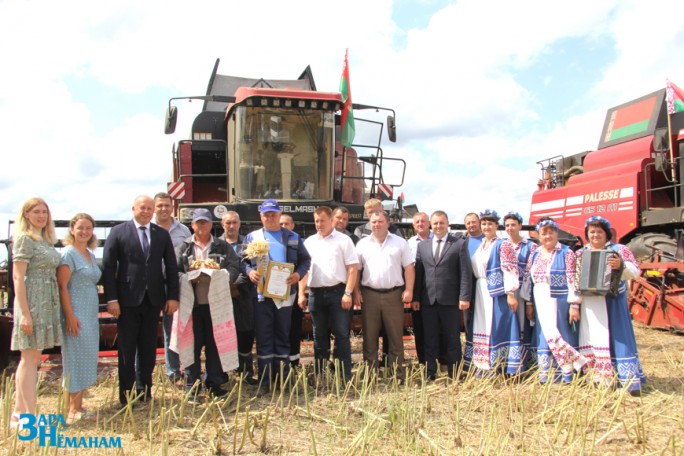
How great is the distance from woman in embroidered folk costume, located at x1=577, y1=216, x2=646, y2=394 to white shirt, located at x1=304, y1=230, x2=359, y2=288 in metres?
1.89

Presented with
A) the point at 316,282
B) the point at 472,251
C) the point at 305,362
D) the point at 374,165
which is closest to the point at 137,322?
the point at 316,282

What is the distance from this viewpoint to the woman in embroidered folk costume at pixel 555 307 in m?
4.53

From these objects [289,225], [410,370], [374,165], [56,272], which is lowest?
[410,370]

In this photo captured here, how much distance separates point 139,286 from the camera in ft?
13.4

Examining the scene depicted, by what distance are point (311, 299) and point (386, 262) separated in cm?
73

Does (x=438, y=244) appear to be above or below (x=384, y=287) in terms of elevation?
above

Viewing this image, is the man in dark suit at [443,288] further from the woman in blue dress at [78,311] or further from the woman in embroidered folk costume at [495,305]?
the woman in blue dress at [78,311]

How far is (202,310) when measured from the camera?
4.38 metres

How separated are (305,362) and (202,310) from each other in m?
1.42

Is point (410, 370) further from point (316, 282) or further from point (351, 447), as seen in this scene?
point (351, 447)

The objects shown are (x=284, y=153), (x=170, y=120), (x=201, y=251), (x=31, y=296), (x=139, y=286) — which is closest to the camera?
(x=31, y=296)

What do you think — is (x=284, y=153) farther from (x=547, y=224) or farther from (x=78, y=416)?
(x=78, y=416)

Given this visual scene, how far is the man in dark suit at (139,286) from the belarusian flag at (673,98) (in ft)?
30.5

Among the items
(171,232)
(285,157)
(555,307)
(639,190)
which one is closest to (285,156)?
(285,157)
